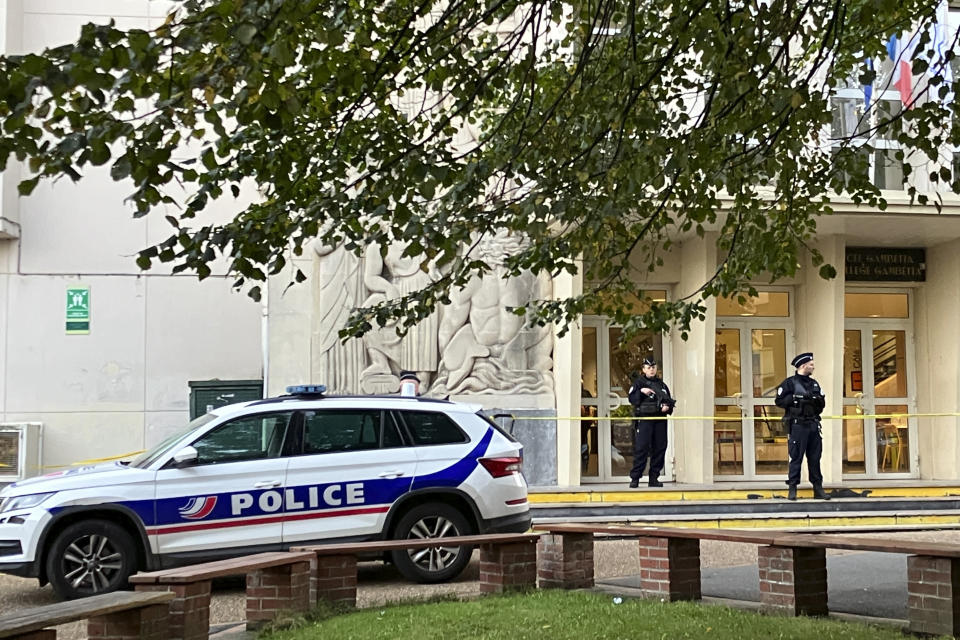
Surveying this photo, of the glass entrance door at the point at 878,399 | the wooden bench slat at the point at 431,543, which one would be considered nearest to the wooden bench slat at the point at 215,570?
the wooden bench slat at the point at 431,543

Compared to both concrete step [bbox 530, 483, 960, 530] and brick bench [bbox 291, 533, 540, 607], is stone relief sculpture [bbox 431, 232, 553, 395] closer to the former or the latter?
concrete step [bbox 530, 483, 960, 530]

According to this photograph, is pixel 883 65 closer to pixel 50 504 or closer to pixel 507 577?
pixel 507 577

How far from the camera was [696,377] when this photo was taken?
57.4 feet

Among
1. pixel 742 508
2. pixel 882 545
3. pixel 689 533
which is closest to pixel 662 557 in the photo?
pixel 689 533

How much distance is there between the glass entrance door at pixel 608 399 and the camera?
17.8 m

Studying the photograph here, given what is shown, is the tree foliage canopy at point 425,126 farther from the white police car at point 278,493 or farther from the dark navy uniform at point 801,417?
the dark navy uniform at point 801,417

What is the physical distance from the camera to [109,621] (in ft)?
20.1

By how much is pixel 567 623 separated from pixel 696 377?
1060cm

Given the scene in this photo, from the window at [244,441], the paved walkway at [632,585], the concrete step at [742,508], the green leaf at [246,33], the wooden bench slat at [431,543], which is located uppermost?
the green leaf at [246,33]

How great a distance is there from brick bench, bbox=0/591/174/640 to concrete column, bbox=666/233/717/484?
11.9 metres

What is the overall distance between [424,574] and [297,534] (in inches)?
45.8

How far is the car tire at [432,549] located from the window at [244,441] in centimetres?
135

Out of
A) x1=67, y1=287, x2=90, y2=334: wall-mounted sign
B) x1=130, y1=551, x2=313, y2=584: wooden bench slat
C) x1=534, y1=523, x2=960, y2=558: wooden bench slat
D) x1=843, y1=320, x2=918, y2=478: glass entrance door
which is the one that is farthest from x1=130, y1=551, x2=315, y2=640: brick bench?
x1=843, y1=320, x2=918, y2=478: glass entrance door

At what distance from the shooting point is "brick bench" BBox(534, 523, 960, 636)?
6.96 metres
